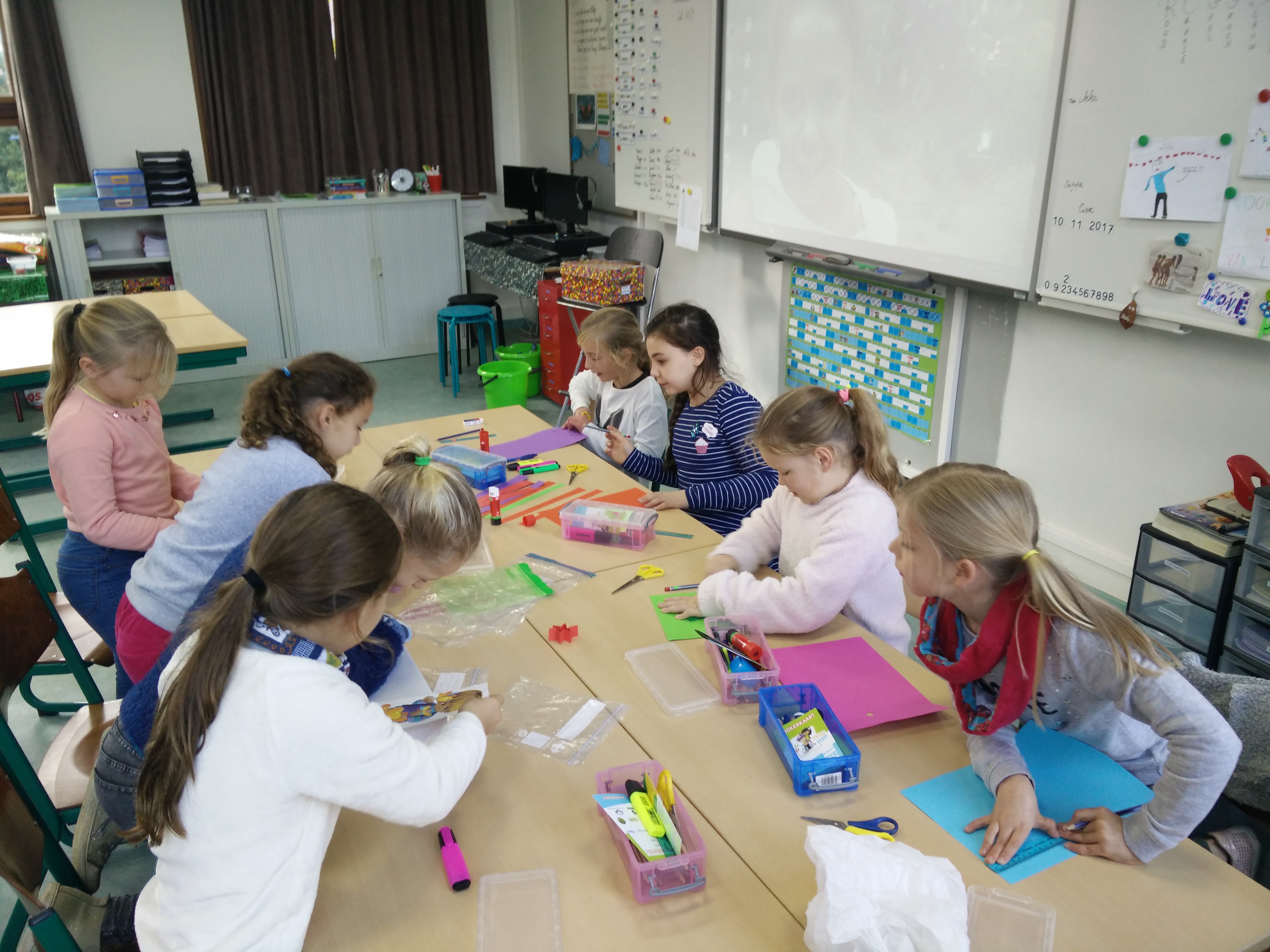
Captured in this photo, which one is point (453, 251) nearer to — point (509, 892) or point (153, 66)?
point (153, 66)

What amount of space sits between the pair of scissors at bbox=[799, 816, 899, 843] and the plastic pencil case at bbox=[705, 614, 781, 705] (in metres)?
0.25

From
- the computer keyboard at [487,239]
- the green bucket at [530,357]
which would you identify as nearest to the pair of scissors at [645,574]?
the green bucket at [530,357]

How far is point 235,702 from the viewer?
38.5 inches

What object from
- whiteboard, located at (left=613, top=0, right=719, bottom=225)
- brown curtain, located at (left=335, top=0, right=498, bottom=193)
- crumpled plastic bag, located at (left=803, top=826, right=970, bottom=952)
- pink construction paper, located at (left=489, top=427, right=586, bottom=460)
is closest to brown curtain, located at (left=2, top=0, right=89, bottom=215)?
brown curtain, located at (left=335, top=0, right=498, bottom=193)

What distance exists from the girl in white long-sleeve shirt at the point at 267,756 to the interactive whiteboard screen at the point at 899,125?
8.16 feet

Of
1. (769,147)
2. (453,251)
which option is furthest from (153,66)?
(769,147)

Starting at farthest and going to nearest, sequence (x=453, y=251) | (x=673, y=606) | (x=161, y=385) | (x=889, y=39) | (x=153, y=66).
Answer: (x=453, y=251) → (x=153, y=66) → (x=889, y=39) → (x=161, y=385) → (x=673, y=606)

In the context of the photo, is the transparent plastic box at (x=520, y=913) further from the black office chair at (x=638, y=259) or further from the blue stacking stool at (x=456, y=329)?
the blue stacking stool at (x=456, y=329)

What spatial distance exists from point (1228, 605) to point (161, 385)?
8.66 feet

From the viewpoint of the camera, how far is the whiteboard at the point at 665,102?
4.12 meters

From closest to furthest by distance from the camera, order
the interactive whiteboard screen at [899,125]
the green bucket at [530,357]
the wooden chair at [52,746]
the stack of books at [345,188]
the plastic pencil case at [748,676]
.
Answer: the wooden chair at [52,746]
the plastic pencil case at [748,676]
the interactive whiteboard screen at [899,125]
the green bucket at [530,357]
the stack of books at [345,188]

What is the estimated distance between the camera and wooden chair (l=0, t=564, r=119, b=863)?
1282 mm

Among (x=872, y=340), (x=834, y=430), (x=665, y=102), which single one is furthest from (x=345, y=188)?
(x=834, y=430)

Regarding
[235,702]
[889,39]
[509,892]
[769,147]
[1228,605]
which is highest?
[889,39]
